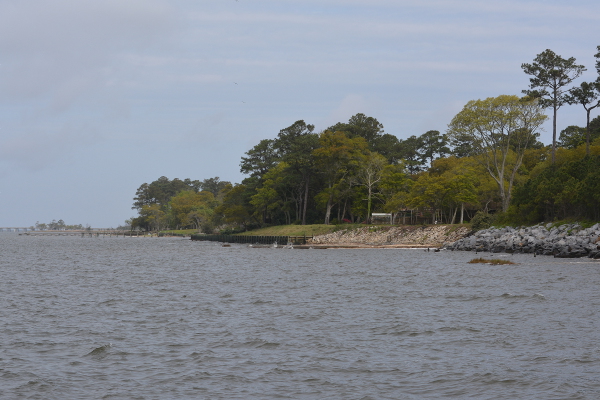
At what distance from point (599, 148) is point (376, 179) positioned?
116ft

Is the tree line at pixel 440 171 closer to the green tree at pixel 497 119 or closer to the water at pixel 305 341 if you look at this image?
the green tree at pixel 497 119

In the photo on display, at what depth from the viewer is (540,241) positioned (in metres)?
53.2

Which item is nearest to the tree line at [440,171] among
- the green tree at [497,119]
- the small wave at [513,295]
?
the green tree at [497,119]

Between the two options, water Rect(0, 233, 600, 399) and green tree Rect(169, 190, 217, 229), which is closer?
water Rect(0, 233, 600, 399)

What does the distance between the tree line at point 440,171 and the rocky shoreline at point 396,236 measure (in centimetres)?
483

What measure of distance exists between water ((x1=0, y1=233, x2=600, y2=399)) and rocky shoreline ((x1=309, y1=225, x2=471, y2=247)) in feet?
146

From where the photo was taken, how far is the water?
11.8m

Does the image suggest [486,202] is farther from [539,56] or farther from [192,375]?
[192,375]

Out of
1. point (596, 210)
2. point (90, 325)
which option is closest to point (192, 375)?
point (90, 325)

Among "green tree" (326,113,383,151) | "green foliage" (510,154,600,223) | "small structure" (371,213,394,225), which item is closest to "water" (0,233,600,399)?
"green foliage" (510,154,600,223)

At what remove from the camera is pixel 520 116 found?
7200 centimetres

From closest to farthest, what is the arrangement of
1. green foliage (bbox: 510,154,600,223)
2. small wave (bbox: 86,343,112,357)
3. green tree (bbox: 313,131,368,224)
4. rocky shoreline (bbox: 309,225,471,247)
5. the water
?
the water → small wave (bbox: 86,343,112,357) → green foliage (bbox: 510,154,600,223) → rocky shoreline (bbox: 309,225,471,247) → green tree (bbox: 313,131,368,224)

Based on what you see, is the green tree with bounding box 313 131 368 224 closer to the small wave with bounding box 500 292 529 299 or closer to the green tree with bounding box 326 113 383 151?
the green tree with bounding box 326 113 383 151

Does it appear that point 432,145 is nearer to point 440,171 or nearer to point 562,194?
point 440,171
